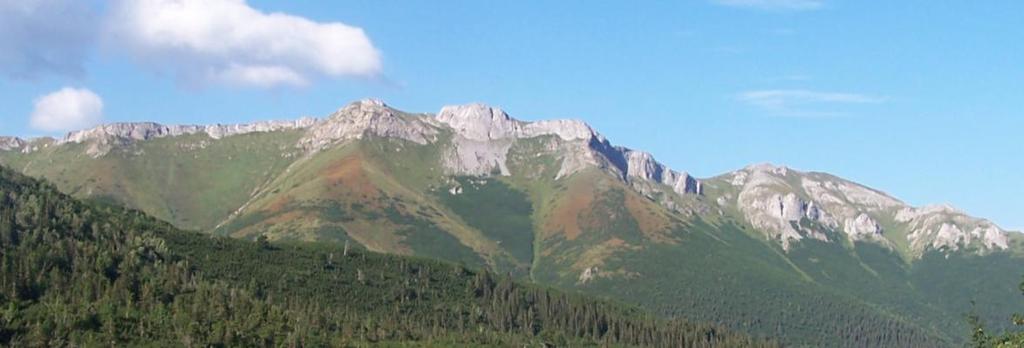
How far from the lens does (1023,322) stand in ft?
227

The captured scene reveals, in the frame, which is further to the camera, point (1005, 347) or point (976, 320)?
point (976, 320)

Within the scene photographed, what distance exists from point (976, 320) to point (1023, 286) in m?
6.30

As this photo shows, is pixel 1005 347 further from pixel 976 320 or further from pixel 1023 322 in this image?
pixel 976 320

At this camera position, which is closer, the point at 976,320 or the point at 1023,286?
the point at 1023,286

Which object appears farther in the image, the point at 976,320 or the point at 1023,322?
the point at 976,320

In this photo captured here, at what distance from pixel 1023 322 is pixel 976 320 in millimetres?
6417

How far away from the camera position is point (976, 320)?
248ft

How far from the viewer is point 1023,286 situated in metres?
70.1

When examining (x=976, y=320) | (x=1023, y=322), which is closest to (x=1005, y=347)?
(x=1023, y=322)

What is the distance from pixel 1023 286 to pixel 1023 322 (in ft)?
7.37

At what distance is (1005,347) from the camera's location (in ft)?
224
